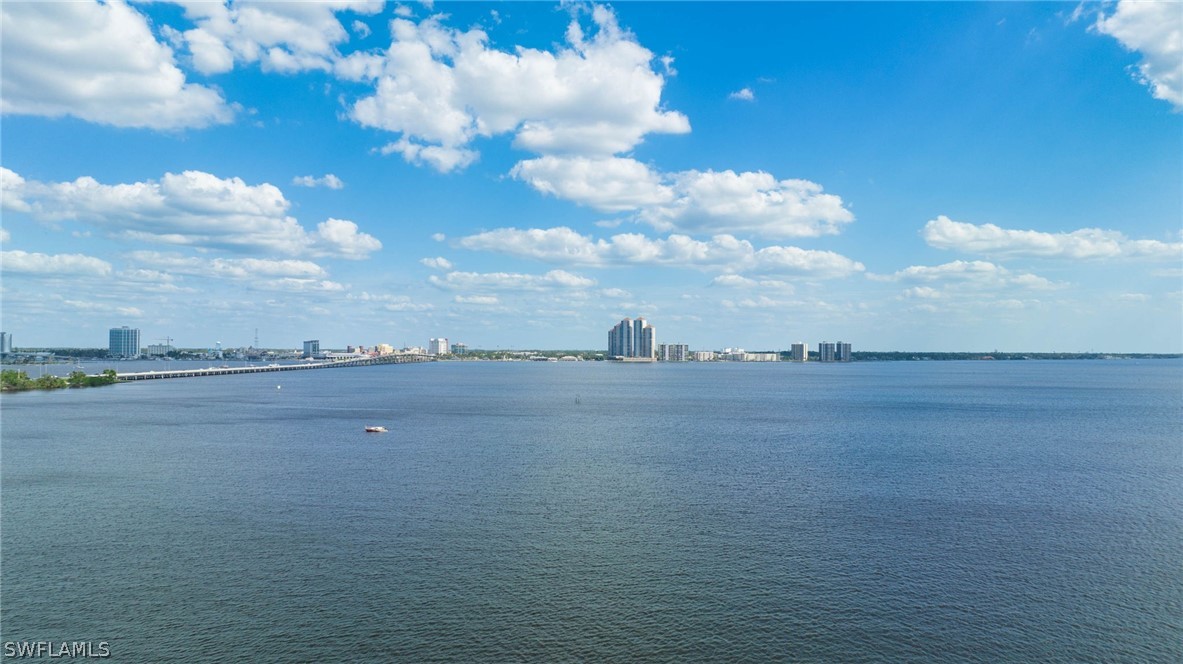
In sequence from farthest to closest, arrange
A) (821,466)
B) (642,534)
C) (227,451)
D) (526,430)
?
1. (526,430)
2. (227,451)
3. (821,466)
4. (642,534)

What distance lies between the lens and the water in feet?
109

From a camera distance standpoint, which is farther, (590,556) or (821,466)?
(821,466)

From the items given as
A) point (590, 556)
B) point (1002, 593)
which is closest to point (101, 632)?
point (590, 556)

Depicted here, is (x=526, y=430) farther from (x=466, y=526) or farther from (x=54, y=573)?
(x=54, y=573)

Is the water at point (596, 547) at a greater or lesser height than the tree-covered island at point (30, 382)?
lesser

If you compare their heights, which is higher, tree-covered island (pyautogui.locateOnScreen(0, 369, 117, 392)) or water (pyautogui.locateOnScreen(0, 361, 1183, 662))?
tree-covered island (pyautogui.locateOnScreen(0, 369, 117, 392))

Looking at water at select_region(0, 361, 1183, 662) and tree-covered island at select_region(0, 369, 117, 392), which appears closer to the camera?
water at select_region(0, 361, 1183, 662)

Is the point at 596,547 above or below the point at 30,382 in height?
below

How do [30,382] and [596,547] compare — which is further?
[30,382]

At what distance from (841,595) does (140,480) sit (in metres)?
60.4

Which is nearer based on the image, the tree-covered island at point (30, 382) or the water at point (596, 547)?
the water at point (596, 547)

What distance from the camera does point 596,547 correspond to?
45.3m

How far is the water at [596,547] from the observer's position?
33.4m

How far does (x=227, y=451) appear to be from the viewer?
8075 centimetres
